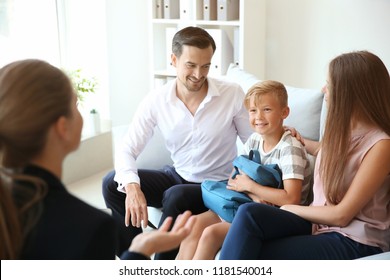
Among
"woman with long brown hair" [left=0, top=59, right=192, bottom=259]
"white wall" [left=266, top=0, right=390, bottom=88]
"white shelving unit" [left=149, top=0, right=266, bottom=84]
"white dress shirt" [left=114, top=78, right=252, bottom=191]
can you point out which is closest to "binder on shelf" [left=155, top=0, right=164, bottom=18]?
"white shelving unit" [left=149, top=0, right=266, bottom=84]

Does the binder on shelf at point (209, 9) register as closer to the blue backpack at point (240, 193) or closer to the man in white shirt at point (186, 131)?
the man in white shirt at point (186, 131)

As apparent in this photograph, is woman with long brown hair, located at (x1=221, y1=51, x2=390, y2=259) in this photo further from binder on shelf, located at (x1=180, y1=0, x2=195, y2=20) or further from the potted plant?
the potted plant

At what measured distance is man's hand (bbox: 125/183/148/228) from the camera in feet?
6.89

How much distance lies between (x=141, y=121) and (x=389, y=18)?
4.93 feet

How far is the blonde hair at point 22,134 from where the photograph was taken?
0.99 m

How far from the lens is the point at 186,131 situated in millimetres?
2301

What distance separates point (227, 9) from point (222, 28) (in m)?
0.22

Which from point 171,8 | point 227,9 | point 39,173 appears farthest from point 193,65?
point 171,8

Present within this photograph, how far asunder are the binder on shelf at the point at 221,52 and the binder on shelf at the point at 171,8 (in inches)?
11.1

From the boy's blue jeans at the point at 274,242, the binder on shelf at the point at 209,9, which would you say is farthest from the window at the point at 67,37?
the boy's blue jeans at the point at 274,242

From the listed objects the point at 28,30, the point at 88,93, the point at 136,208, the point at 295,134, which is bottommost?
the point at 136,208

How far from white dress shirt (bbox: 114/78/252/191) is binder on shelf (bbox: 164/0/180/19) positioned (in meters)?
1.23

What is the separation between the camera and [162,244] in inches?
43.9

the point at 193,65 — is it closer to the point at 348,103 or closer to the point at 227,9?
the point at 348,103
